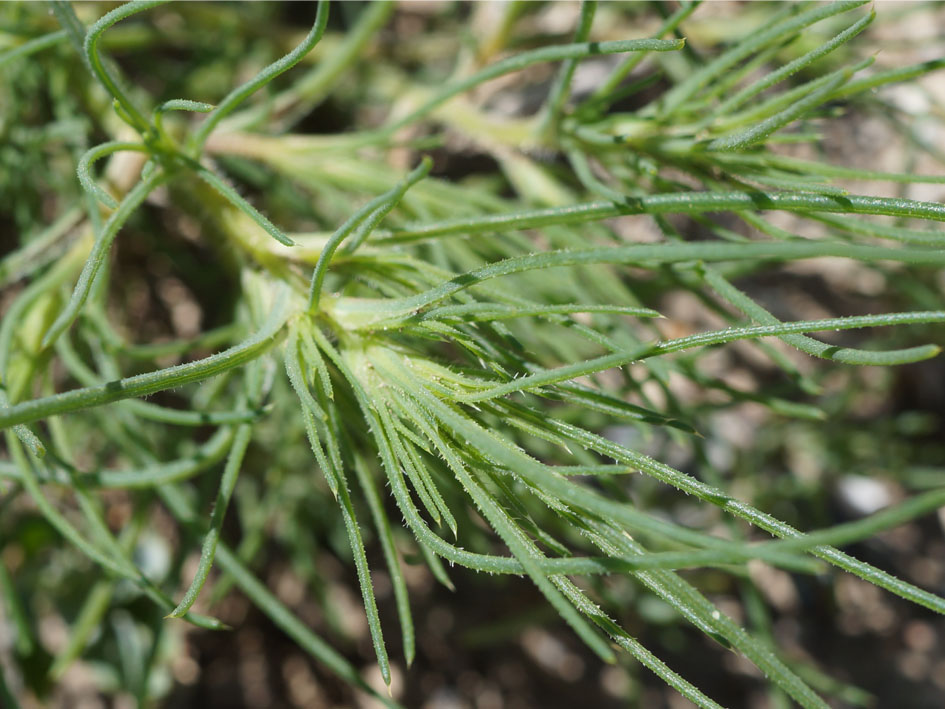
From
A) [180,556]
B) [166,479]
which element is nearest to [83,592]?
[180,556]

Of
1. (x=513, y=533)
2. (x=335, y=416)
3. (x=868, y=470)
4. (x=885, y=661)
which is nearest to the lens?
(x=513, y=533)

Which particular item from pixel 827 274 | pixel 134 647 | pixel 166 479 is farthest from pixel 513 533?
pixel 827 274

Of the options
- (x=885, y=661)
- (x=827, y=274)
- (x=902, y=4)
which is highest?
(x=902, y=4)

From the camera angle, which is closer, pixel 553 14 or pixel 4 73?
pixel 4 73

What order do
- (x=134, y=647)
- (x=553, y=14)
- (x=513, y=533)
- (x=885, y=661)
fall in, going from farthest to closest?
(x=553, y=14)
(x=885, y=661)
(x=134, y=647)
(x=513, y=533)

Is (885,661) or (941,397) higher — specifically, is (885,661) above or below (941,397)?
below

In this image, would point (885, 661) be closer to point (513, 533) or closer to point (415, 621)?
point (415, 621)

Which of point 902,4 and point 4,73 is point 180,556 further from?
point 902,4
